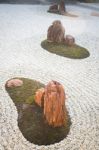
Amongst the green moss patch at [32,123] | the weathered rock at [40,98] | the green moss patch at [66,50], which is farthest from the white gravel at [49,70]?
the weathered rock at [40,98]

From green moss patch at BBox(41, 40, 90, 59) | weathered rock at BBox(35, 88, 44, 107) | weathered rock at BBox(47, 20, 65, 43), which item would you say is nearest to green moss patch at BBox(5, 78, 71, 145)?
weathered rock at BBox(35, 88, 44, 107)

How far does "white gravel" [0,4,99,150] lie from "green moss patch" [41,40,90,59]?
0.19 m

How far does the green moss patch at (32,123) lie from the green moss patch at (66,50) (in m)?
2.45

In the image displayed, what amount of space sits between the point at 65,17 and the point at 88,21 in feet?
3.48

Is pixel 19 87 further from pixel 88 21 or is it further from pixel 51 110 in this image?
pixel 88 21

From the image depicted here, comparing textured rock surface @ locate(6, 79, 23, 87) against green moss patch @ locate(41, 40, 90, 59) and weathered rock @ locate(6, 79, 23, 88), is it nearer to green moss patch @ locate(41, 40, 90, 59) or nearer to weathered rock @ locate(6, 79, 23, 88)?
weathered rock @ locate(6, 79, 23, 88)

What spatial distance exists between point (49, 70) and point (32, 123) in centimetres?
220

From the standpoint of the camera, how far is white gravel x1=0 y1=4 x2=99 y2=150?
355 centimetres

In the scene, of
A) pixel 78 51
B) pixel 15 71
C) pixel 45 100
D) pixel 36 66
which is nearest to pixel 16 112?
pixel 45 100

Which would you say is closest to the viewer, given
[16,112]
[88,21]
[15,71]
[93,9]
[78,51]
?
[16,112]

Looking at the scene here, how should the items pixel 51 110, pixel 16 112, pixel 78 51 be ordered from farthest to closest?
pixel 78 51 → pixel 16 112 → pixel 51 110

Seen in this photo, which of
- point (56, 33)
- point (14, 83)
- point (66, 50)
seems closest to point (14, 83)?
point (14, 83)

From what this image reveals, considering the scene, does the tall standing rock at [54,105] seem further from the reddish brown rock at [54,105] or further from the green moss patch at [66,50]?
the green moss patch at [66,50]

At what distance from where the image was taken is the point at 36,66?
5898 millimetres
